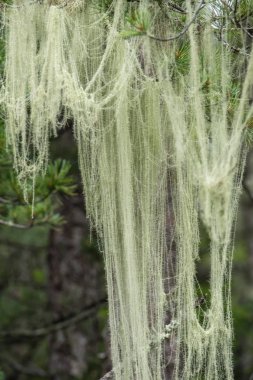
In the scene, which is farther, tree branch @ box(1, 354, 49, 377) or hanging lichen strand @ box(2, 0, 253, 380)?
tree branch @ box(1, 354, 49, 377)

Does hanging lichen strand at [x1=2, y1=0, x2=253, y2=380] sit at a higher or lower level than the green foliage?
lower

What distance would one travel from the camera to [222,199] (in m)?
1.59

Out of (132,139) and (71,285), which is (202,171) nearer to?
(132,139)

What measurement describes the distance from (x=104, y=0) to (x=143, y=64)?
250 millimetres

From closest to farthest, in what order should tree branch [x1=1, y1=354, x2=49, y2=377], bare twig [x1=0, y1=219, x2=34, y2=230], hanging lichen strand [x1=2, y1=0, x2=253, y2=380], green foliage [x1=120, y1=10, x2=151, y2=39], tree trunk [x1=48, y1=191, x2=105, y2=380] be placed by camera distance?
green foliage [x1=120, y1=10, x2=151, y2=39]
hanging lichen strand [x1=2, y1=0, x2=253, y2=380]
bare twig [x1=0, y1=219, x2=34, y2=230]
tree trunk [x1=48, y1=191, x2=105, y2=380]
tree branch [x1=1, y1=354, x2=49, y2=377]

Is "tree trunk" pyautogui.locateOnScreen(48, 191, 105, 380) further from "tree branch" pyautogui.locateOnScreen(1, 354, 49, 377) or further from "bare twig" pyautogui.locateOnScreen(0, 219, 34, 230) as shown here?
"bare twig" pyautogui.locateOnScreen(0, 219, 34, 230)

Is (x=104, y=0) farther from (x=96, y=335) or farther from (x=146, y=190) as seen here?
(x=96, y=335)

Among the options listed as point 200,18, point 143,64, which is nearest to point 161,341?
point 143,64

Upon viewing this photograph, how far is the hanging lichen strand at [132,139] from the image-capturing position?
6.54ft

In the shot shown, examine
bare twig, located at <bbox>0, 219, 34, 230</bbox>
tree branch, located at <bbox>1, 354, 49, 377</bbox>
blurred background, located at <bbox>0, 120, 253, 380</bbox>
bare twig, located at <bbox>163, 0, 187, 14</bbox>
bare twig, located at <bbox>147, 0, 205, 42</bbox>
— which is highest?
bare twig, located at <bbox>163, 0, 187, 14</bbox>

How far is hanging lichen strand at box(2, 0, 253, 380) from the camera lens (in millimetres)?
1992

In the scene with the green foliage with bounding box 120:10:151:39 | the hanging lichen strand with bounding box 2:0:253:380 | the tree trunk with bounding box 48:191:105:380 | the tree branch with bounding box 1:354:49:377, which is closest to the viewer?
the green foliage with bounding box 120:10:151:39

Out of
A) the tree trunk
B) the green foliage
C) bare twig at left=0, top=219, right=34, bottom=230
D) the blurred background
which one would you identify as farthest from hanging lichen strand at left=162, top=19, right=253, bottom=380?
the tree trunk

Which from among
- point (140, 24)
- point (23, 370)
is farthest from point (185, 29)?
point (23, 370)
